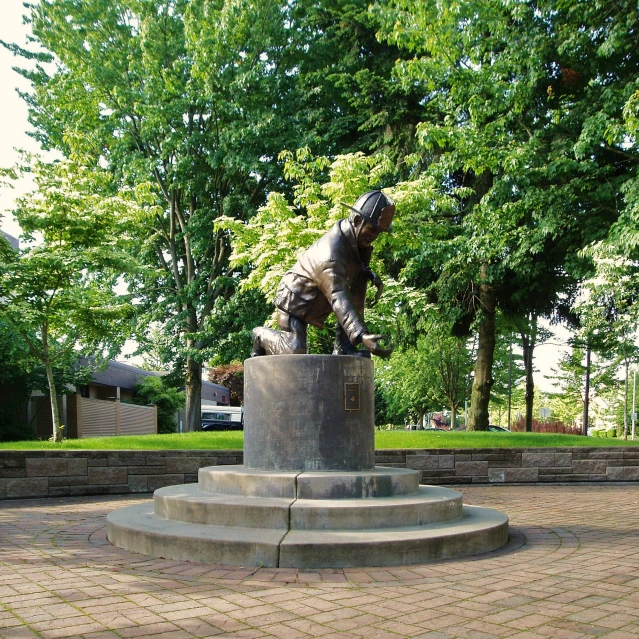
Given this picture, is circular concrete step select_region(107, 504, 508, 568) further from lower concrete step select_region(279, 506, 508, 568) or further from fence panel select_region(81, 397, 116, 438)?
fence panel select_region(81, 397, 116, 438)

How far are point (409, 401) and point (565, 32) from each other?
96.7 feet

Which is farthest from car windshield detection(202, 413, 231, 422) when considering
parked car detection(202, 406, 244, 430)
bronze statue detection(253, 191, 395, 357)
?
bronze statue detection(253, 191, 395, 357)

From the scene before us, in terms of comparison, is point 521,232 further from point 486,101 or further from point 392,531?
point 392,531

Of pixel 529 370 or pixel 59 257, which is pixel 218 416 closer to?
pixel 529 370

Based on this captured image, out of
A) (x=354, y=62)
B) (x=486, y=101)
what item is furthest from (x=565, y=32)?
(x=354, y=62)

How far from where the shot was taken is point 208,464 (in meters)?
11.2

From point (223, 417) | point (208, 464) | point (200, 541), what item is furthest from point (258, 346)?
point (223, 417)

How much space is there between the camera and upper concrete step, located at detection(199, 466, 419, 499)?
6668 millimetres

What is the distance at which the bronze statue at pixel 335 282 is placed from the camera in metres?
7.40

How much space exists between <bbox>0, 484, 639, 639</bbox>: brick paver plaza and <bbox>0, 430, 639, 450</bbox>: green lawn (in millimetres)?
4688

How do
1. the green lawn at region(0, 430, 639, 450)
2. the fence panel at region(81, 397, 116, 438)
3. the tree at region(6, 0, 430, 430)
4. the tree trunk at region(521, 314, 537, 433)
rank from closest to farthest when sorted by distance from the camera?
the green lawn at region(0, 430, 639, 450) → the tree at region(6, 0, 430, 430) → the tree trunk at region(521, 314, 537, 433) → the fence panel at region(81, 397, 116, 438)

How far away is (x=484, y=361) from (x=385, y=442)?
749 cm

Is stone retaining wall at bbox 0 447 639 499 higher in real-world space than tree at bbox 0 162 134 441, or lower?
lower

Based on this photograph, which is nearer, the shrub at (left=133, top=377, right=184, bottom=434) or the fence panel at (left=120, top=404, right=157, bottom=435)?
the fence panel at (left=120, top=404, right=157, bottom=435)
